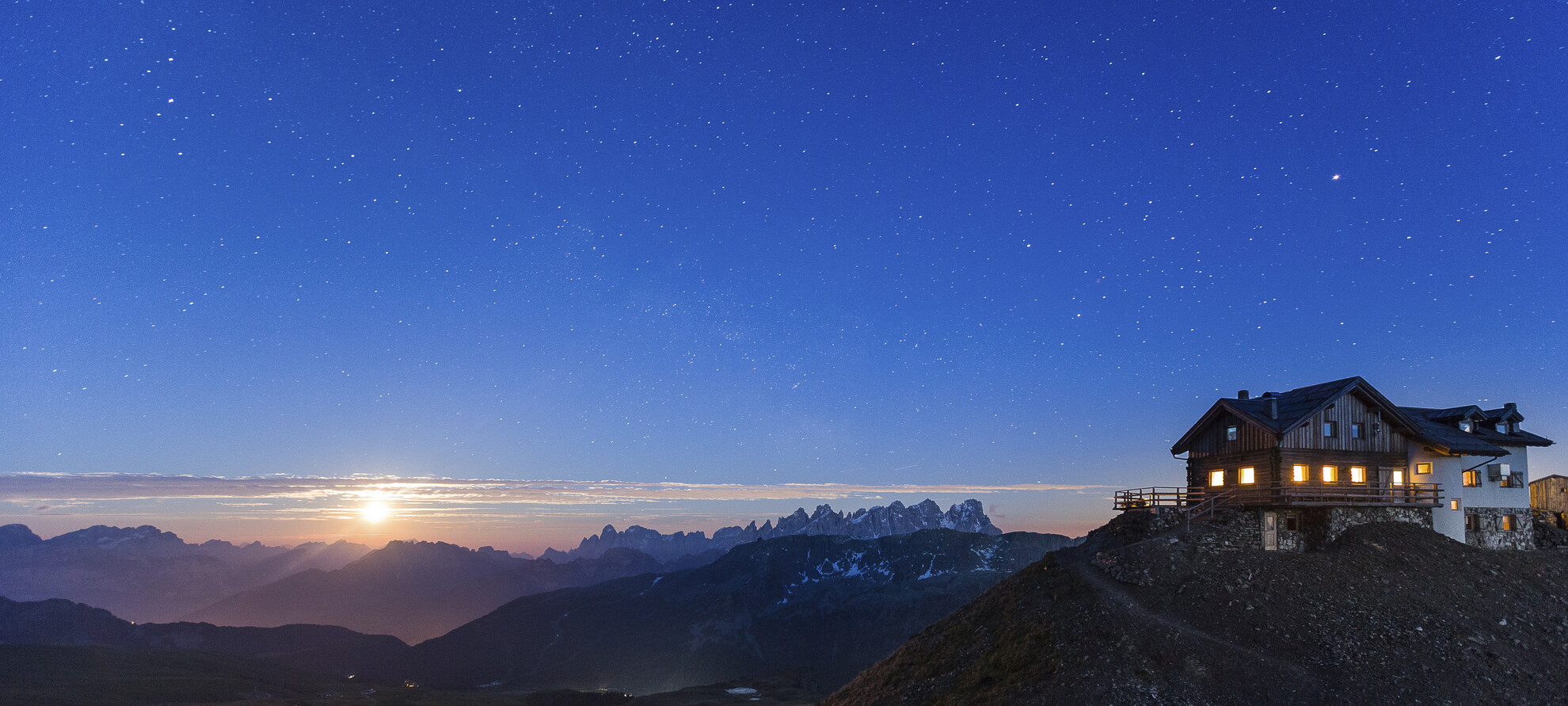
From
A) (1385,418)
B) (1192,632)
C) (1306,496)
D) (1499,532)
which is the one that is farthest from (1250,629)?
(1499,532)

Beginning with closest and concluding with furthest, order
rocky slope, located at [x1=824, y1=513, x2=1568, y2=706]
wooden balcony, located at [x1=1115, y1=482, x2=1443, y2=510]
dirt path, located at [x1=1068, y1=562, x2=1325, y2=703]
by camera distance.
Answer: dirt path, located at [x1=1068, y1=562, x2=1325, y2=703] < rocky slope, located at [x1=824, y1=513, x2=1568, y2=706] < wooden balcony, located at [x1=1115, y1=482, x2=1443, y2=510]

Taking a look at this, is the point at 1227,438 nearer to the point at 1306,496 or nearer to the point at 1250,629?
the point at 1306,496

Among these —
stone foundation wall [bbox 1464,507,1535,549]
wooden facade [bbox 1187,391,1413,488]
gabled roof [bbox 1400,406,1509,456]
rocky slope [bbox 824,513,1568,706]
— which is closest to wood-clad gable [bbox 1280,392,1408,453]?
wooden facade [bbox 1187,391,1413,488]

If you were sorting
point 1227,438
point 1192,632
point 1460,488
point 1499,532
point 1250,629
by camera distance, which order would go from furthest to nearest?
1. point 1227,438
2. point 1499,532
3. point 1460,488
4. point 1250,629
5. point 1192,632

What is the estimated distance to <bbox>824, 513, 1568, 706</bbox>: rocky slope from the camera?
33.3 m

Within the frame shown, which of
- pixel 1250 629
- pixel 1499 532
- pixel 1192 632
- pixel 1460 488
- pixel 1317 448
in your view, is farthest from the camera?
pixel 1499 532

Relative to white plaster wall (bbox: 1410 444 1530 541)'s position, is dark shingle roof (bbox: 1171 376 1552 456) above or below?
above

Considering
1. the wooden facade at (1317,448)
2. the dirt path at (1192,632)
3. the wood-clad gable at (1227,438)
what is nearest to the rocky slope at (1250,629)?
the dirt path at (1192,632)

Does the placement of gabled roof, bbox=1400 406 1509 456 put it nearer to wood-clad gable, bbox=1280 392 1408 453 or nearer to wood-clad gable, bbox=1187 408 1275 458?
wood-clad gable, bbox=1280 392 1408 453

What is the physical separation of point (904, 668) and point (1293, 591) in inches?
867

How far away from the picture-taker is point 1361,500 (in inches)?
1907

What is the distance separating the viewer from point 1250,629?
37156 millimetres

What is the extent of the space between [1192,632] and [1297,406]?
25.2 metres

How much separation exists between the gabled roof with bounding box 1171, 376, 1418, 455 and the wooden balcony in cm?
402
